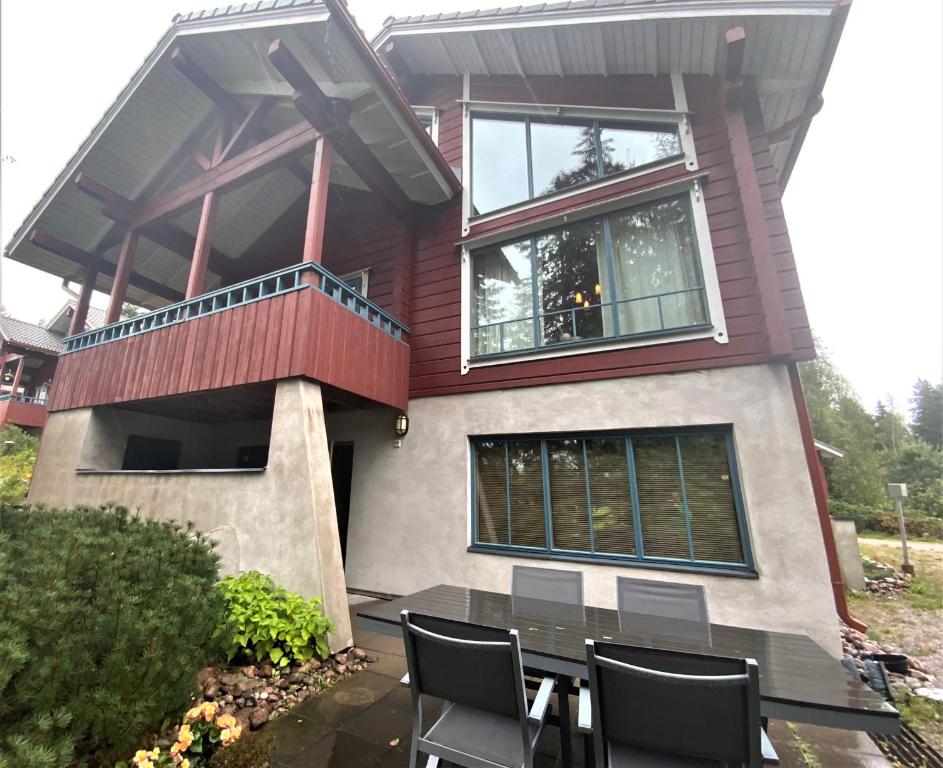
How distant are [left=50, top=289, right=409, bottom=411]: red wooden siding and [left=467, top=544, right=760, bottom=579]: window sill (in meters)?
2.47

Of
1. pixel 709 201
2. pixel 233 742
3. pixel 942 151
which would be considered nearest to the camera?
pixel 233 742

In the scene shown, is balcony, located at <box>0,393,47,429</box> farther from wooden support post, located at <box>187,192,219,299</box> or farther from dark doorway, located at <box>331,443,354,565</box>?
dark doorway, located at <box>331,443,354,565</box>

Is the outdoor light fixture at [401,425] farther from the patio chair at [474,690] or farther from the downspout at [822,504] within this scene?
the downspout at [822,504]

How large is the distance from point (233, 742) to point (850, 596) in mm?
9188

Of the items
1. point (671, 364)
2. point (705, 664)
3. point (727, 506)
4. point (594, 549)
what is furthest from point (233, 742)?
point (671, 364)

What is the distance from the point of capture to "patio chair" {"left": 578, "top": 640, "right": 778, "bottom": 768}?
4.89 ft

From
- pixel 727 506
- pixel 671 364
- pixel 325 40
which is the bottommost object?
pixel 727 506

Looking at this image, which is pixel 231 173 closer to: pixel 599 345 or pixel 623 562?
pixel 599 345

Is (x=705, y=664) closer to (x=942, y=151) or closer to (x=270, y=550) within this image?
(x=270, y=550)

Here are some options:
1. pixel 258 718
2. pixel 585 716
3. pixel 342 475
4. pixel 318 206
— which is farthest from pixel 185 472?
pixel 585 716

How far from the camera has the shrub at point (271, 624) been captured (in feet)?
11.3

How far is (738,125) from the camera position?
4.95 meters

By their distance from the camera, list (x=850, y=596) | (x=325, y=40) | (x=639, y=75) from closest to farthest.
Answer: (x=325, y=40), (x=639, y=75), (x=850, y=596)

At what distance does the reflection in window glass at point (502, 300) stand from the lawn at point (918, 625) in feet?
16.2
